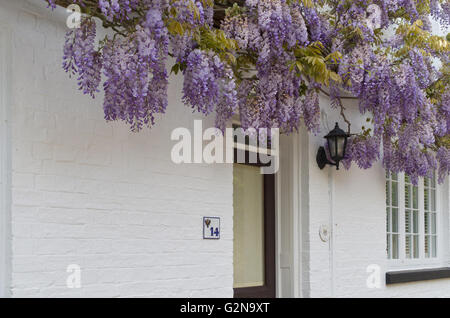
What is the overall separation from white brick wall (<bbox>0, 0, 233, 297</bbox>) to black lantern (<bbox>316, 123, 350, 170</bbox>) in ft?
5.61

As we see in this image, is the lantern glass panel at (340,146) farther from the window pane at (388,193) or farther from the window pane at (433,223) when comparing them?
the window pane at (433,223)

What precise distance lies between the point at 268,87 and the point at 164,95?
3.85 ft

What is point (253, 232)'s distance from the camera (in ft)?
22.1

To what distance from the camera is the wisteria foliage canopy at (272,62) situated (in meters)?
4.11

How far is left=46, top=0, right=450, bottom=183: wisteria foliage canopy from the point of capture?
Result: 411 centimetres

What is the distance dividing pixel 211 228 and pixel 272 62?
1.48 meters

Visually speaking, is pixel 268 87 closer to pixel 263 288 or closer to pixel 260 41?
pixel 260 41

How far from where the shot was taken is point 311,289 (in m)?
6.78

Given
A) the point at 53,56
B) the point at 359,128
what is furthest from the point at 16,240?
the point at 359,128

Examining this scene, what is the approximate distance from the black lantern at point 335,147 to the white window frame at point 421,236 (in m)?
1.78

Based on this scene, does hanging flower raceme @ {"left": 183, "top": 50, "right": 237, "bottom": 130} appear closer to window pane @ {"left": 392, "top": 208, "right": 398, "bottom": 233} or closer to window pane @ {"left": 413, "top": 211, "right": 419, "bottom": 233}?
window pane @ {"left": 392, "top": 208, "right": 398, "bottom": 233}

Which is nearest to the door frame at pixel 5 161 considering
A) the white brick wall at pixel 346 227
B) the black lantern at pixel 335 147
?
the white brick wall at pixel 346 227

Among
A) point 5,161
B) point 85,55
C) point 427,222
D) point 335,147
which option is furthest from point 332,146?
point 5,161

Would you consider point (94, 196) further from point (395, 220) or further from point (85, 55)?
point (395, 220)
